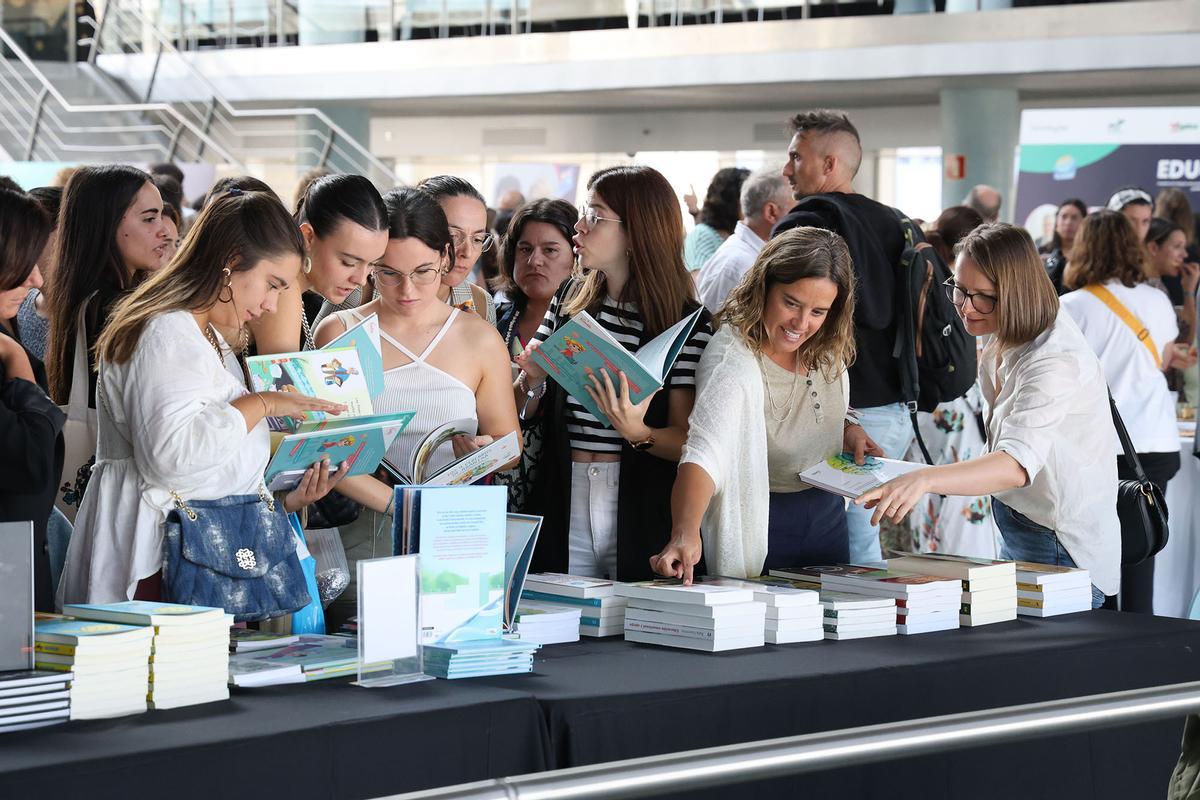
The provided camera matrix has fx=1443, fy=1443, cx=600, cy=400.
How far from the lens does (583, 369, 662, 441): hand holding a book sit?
3.03 metres

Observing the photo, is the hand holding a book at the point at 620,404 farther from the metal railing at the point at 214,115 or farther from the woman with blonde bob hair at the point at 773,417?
the metal railing at the point at 214,115

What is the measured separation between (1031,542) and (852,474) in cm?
62

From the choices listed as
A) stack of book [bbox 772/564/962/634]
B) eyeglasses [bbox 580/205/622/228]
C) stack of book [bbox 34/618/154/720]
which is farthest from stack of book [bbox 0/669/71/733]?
eyeglasses [bbox 580/205/622/228]

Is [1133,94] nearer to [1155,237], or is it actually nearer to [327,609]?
[1155,237]

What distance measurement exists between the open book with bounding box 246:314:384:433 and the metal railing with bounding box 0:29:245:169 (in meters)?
11.9

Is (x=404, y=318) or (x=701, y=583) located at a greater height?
(x=404, y=318)

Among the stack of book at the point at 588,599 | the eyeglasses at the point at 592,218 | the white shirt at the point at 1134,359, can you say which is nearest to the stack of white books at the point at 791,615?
the stack of book at the point at 588,599

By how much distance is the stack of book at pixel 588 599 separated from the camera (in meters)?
2.75

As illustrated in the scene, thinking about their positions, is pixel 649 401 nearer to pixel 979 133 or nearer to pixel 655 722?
pixel 655 722

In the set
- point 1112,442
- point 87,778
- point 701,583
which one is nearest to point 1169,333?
point 1112,442

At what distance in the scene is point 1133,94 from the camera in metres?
13.8

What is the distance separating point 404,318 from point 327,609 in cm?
65

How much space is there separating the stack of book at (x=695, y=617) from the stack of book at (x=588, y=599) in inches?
1.8

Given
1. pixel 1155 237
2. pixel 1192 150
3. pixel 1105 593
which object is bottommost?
pixel 1105 593
